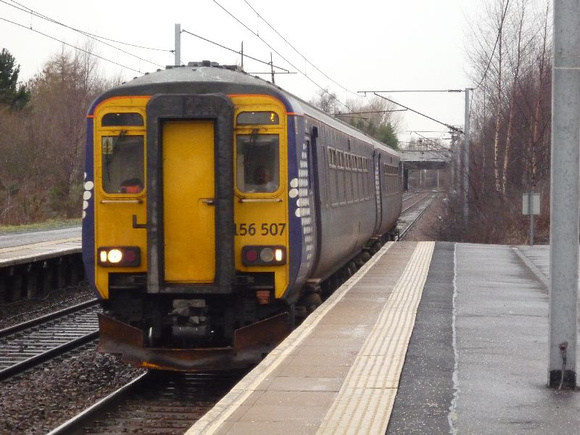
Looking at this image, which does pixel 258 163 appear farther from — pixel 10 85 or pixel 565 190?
pixel 10 85

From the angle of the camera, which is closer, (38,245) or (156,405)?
(156,405)

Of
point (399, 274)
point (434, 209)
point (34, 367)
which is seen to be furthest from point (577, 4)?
point (434, 209)

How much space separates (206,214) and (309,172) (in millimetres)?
1599

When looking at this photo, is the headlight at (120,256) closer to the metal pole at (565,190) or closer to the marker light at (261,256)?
the marker light at (261,256)

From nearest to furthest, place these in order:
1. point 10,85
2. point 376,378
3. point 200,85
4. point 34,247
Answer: point 376,378 → point 200,85 → point 34,247 → point 10,85

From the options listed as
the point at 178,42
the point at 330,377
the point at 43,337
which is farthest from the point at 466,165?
the point at 330,377

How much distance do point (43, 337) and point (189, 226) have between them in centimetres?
519

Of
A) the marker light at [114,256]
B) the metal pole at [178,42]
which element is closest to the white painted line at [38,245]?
the metal pole at [178,42]

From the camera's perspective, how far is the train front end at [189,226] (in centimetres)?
1034

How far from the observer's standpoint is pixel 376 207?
22.3 meters

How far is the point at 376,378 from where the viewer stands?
26.5 feet

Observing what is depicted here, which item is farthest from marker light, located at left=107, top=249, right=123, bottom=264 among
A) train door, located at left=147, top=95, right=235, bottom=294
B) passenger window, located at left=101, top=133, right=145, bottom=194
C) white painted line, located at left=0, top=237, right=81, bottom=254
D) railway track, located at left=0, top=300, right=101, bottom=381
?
white painted line, located at left=0, top=237, right=81, bottom=254

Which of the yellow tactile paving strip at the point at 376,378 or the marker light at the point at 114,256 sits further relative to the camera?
the marker light at the point at 114,256

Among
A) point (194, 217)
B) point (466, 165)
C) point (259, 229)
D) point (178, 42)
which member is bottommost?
point (259, 229)
